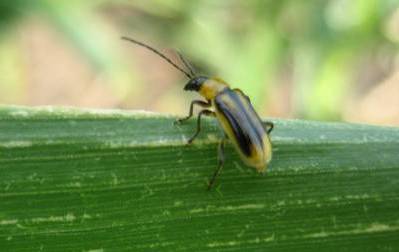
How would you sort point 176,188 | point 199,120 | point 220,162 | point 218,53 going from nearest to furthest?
point 176,188 → point 220,162 → point 199,120 → point 218,53

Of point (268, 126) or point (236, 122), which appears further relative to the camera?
point (236, 122)

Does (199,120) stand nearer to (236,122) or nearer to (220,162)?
(236,122)

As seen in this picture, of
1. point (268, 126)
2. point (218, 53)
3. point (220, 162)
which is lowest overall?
point (218, 53)

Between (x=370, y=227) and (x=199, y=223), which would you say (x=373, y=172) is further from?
(x=199, y=223)

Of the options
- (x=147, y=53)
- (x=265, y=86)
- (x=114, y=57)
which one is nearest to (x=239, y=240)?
(x=265, y=86)

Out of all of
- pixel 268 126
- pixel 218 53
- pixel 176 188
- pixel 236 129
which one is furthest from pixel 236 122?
pixel 218 53

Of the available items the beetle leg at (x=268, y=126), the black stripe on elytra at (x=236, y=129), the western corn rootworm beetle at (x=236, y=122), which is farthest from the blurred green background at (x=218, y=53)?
the beetle leg at (x=268, y=126)

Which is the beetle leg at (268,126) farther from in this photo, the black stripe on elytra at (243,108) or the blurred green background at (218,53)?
the blurred green background at (218,53)
